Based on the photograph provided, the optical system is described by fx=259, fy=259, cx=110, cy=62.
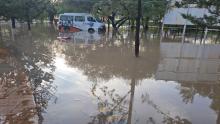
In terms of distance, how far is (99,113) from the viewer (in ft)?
20.3

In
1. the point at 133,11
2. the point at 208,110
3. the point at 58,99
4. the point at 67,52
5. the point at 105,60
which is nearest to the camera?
the point at 208,110

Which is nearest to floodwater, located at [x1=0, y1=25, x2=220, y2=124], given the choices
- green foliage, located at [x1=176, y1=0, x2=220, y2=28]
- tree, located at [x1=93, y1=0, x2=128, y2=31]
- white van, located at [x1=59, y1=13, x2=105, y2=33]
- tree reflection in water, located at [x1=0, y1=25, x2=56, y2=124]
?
tree reflection in water, located at [x1=0, y1=25, x2=56, y2=124]

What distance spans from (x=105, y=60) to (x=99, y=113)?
20.9 feet

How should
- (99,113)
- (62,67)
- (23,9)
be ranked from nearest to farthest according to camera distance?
(99,113) → (62,67) → (23,9)

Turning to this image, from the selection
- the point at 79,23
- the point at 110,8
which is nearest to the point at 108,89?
the point at 110,8

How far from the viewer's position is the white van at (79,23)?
27875mm

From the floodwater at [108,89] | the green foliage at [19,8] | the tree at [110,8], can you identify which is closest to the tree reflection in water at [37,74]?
the floodwater at [108,89]

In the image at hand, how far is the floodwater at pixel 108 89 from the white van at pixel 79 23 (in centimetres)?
1436

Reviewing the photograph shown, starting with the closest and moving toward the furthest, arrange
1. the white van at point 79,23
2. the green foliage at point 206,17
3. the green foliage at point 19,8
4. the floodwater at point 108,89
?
the floodwater at point 108,89 → the green foliage at point 206,17 → the green foliage at point 19,8 → the white van at point 79,23

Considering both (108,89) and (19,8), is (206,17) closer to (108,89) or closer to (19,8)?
(108,89)

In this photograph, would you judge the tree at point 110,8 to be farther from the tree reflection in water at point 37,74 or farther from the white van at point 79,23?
the tree reflection in water at point 37,74

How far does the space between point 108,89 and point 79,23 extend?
69.2 ft

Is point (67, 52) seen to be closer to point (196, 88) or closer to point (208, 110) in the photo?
point (196, 88)

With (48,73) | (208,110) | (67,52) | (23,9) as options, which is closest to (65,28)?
(23,9)
